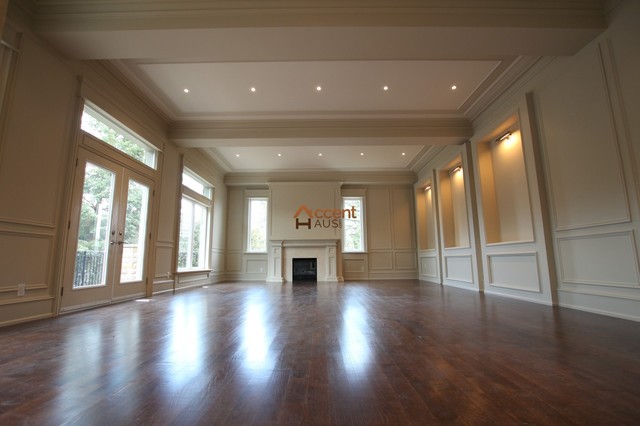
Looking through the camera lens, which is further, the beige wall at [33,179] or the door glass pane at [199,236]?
the door glass pane at [199,236]

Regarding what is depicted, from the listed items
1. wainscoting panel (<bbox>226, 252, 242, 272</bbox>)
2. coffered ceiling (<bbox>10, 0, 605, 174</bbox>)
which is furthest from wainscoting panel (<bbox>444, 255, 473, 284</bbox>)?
wainscoting panel (<bbox>226, 252, 242, 272</bbox>)

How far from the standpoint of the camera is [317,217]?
8.48m

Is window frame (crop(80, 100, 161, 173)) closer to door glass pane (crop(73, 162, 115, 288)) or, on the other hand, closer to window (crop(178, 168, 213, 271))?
door glass pane (crop(73, 162, 115, 288))

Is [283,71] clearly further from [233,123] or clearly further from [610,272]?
[610,272]

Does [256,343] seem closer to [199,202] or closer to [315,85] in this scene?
[315,85]

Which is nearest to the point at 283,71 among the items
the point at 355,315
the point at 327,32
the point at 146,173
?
the point at 327,32

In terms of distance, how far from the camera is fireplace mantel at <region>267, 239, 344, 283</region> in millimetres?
8266

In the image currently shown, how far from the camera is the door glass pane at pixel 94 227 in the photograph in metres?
3.49

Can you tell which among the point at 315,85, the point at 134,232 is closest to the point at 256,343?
the point at 134,232

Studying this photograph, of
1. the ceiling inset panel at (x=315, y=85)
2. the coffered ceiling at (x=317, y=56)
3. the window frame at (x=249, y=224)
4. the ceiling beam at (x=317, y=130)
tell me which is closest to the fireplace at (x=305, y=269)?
the window frame at (x=249, y=224)

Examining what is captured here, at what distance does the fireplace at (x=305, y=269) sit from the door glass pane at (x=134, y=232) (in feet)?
15.2

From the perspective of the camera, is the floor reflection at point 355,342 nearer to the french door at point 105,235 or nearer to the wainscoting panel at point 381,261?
the french door at point 105,235

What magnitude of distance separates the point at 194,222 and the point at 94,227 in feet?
10.5

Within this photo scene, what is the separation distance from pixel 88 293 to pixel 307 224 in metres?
5.55
